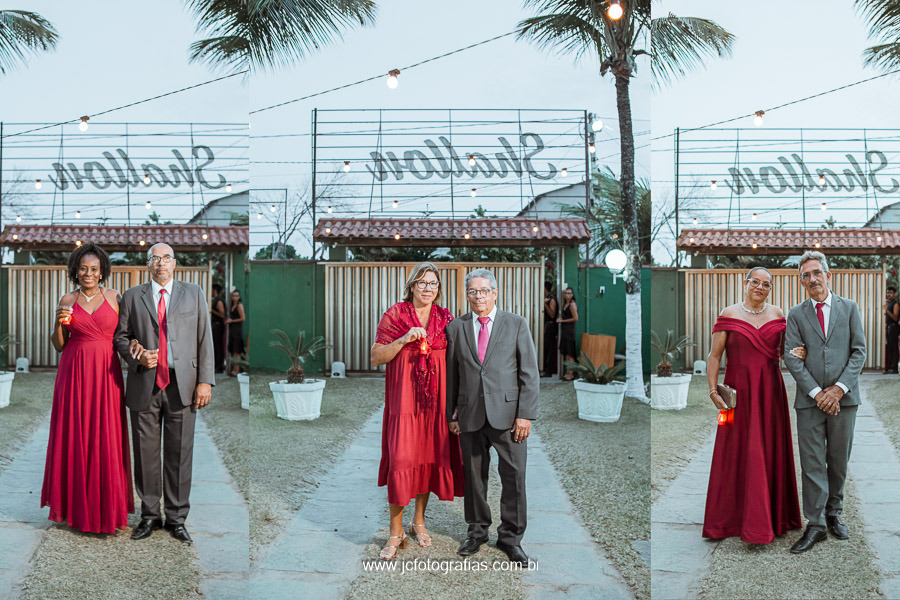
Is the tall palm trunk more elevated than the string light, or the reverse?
the string light

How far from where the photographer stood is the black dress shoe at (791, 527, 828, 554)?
346cm

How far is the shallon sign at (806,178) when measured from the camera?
150 inches

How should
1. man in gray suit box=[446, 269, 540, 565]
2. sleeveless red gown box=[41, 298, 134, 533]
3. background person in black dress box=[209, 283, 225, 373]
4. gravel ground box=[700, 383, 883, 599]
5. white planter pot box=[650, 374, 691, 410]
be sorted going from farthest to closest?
background person in black dress box=[209, 283, 225, 373] < white planter pot box=[650, 374, 691, 410] < sleeveless red gown box=[41, 298, 134, 533] < man in gray suit box=[446, 269, 540, 565] < gravel ground box=[700, 383, 883, 599]

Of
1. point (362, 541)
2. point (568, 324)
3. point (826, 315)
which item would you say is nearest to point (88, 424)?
point (362, 541)

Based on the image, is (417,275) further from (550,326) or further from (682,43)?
(682,43)

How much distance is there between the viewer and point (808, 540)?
3467 mm

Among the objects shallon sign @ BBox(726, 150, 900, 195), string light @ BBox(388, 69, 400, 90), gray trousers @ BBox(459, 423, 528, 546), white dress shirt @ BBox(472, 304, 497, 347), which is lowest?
gray trousers @ BBox(459, 423, 528, 546)

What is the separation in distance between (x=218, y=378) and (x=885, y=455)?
4.26 m

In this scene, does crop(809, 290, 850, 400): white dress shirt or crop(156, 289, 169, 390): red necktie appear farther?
crop(156, 289, 169, 390): red necktie

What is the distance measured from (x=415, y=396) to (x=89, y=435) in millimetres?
1973

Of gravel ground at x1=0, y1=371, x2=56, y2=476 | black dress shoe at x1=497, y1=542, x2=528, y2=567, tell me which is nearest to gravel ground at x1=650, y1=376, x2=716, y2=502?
black dress shoe at x1=497, y1=542, x2=528, y2=567

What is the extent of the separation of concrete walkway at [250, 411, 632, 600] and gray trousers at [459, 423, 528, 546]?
24 centimetres

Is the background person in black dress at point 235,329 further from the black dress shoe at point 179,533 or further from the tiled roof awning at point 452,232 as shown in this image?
the black dress shoe at point 179,533

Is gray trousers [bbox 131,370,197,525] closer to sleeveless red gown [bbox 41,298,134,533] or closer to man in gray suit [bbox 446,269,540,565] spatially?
sleeveless red gown [bbox 41,298,134,533]
